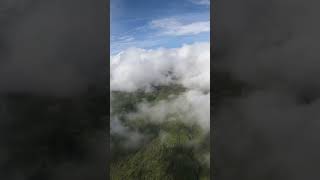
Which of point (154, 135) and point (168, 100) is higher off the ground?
point (168, 100)

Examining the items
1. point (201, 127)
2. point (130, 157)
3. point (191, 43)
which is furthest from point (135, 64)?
point (130, 157)

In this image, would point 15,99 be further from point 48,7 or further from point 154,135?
point 154,135

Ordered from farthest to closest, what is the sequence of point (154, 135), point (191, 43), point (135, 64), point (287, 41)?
point (154, 135), point (191, 43), point (135, 64), point (287, 41)

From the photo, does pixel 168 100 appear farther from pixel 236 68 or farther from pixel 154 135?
pixel 236 68

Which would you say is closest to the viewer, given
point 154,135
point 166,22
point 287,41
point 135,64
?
point 287,41

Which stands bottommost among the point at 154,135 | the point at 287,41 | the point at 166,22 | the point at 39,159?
the point at 154,135

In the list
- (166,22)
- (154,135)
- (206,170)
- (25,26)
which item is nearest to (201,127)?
(206,170)

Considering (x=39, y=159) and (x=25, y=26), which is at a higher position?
(x=25, y=26)

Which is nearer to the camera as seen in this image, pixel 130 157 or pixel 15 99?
pixel 15 99

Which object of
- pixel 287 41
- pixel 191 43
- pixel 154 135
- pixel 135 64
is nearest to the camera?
pixel 287 41
